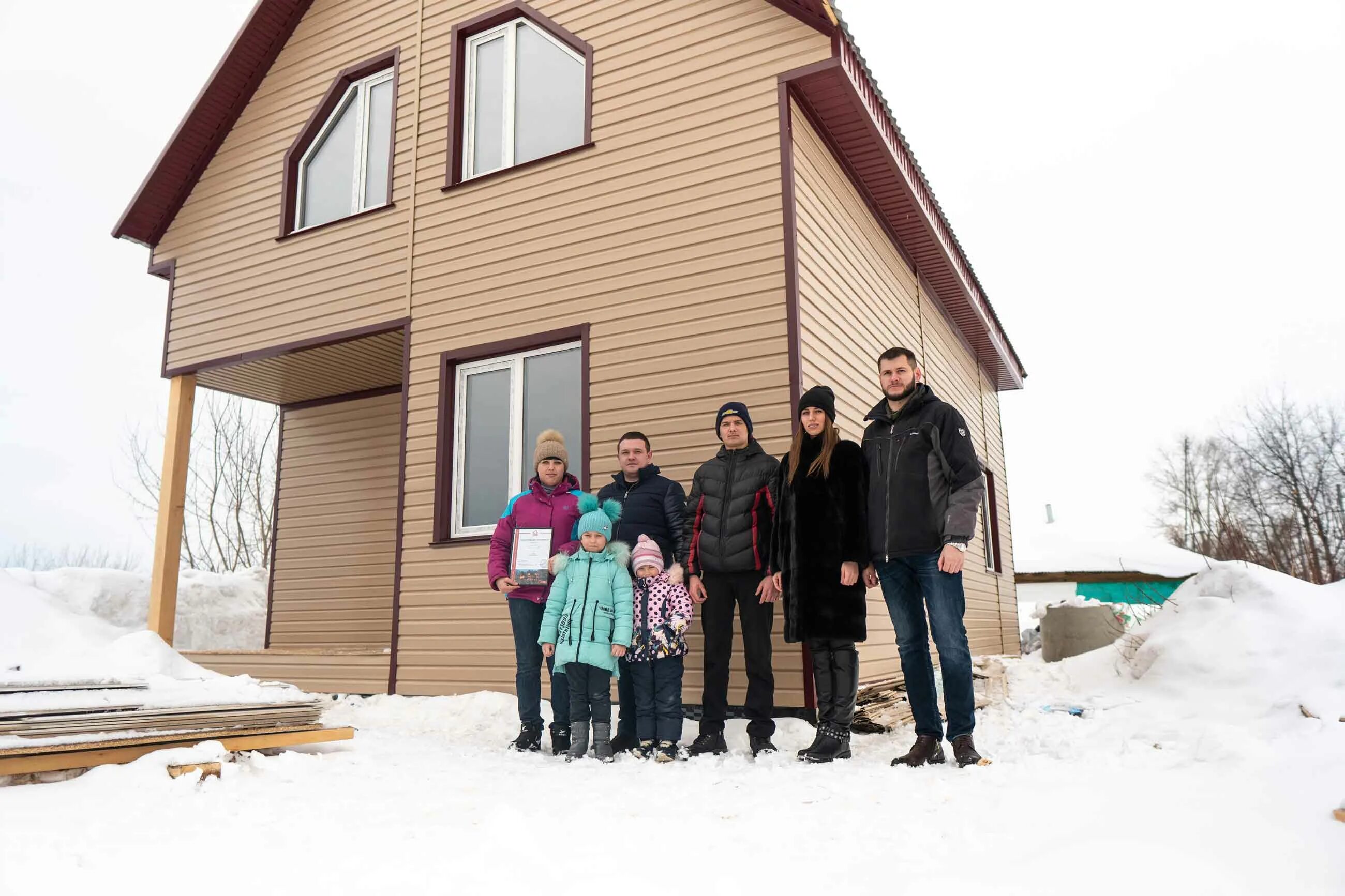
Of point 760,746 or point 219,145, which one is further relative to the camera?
point 219,145

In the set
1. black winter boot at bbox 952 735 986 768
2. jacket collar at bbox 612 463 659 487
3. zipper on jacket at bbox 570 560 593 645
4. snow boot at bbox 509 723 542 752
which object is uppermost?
jacket collar at bbox 612 463 659 487

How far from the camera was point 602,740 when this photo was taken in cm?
480

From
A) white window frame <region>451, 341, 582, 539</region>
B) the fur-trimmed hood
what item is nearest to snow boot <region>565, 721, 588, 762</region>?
the fur-trimmed hood

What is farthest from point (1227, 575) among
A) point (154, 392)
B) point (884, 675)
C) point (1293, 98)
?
point (1293, 98)

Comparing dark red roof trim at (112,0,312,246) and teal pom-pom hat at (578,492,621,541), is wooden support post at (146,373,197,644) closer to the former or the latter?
dark red roof trim at (112,0,312,246)

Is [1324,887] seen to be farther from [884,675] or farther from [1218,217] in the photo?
[1218,217]

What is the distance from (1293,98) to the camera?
60062 mm

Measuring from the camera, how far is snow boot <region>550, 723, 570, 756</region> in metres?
5.11

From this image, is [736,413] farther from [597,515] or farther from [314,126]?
[314,126]

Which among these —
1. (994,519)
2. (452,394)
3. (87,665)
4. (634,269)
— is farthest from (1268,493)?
(87,665)

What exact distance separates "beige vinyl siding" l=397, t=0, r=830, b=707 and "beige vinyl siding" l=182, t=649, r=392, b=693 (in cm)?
44

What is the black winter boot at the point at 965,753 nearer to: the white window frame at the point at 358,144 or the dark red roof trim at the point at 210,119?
the white window frame at the point at 358,144

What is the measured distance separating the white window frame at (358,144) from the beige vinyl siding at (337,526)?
2.08 m

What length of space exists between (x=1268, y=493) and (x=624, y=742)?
1113 inches
